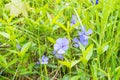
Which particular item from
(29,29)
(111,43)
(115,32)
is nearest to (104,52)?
(111,43)

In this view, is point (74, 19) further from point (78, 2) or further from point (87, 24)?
point (78, 2)

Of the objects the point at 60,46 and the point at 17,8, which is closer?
the point at 60,46

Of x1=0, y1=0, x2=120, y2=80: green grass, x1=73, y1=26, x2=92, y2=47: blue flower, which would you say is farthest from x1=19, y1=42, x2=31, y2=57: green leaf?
x1=73, y1=26, x2=92, y2=47: blue flower

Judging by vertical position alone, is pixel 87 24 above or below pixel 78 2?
below

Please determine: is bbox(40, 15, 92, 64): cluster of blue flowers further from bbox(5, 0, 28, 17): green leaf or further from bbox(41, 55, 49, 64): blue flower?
bbox(5, 0, 28, 17): green leaf

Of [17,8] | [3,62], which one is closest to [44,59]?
[3,62]

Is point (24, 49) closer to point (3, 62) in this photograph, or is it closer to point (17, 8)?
point (3, 62)
